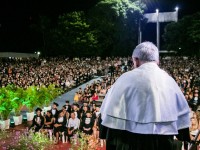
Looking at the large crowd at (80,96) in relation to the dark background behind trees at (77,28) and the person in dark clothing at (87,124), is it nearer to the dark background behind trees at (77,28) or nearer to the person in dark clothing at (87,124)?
the person in dark clothing at (87,124)

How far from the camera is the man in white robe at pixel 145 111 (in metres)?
2.43

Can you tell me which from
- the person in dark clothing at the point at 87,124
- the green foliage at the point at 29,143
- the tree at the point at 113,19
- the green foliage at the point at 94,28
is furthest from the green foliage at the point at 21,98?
the tree at the point at 113,19

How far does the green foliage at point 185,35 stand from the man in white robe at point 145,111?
116ft

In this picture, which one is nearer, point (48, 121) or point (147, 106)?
point (147, 106)

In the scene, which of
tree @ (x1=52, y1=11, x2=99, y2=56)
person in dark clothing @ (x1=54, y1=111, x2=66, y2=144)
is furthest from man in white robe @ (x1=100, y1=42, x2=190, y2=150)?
tree @ (x1=52, y1=11, x2=99, y2=56)

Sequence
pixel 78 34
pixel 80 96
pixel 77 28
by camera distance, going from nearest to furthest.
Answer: pixel 80 96
pixel 77 28
pixel 78 34

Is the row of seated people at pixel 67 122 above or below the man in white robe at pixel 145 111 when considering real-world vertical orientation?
below

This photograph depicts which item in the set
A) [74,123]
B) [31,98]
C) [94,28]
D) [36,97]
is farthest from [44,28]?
[74,123]

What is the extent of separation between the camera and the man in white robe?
7.98ft

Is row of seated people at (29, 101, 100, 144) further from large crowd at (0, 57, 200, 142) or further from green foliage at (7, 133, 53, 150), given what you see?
green foliage at (7, 133, 53, 150)

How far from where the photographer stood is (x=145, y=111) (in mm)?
2439

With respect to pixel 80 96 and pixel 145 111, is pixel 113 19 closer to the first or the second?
pixel 80 96

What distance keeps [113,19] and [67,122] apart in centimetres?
2779

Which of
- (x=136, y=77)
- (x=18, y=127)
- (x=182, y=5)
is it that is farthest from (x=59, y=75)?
(x=182, y=5)
